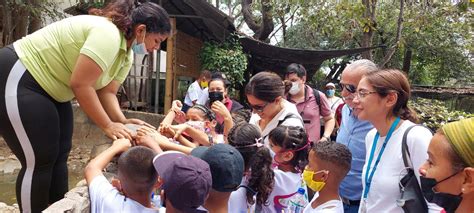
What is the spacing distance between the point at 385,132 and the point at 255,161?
2.32ft

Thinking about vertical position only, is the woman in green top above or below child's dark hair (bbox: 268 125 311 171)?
above

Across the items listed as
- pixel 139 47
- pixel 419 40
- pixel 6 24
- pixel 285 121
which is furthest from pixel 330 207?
pixel 419 40

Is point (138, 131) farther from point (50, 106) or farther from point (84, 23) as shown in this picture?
point (84, 23)

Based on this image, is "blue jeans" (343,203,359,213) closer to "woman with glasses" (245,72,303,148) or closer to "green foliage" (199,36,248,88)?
"woman with glasses" (245,72,303,148)

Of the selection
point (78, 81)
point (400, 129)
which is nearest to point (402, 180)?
point (400, 129)

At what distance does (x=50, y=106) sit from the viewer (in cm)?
203

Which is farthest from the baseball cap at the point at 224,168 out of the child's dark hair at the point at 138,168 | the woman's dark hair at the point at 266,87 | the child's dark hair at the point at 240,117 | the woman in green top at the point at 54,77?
the child's dark hair at the point at 240,117

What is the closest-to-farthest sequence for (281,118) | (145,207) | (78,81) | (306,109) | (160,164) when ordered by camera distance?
1. (160,164)
2. (145,207)
3. (78,81)
4. (281,118)
5. (306,109)

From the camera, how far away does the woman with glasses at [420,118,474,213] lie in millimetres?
1340

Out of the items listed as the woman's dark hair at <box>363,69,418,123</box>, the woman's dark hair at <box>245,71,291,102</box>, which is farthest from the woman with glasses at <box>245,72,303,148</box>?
the woman's dark hair at <box>363,69,418,123</box>

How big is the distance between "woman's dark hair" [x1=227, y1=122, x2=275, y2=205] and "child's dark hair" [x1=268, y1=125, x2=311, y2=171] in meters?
0.16

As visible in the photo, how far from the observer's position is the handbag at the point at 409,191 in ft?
5.69

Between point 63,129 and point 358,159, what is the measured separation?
1.75 metres

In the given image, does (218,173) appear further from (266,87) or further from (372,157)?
(266,87)
